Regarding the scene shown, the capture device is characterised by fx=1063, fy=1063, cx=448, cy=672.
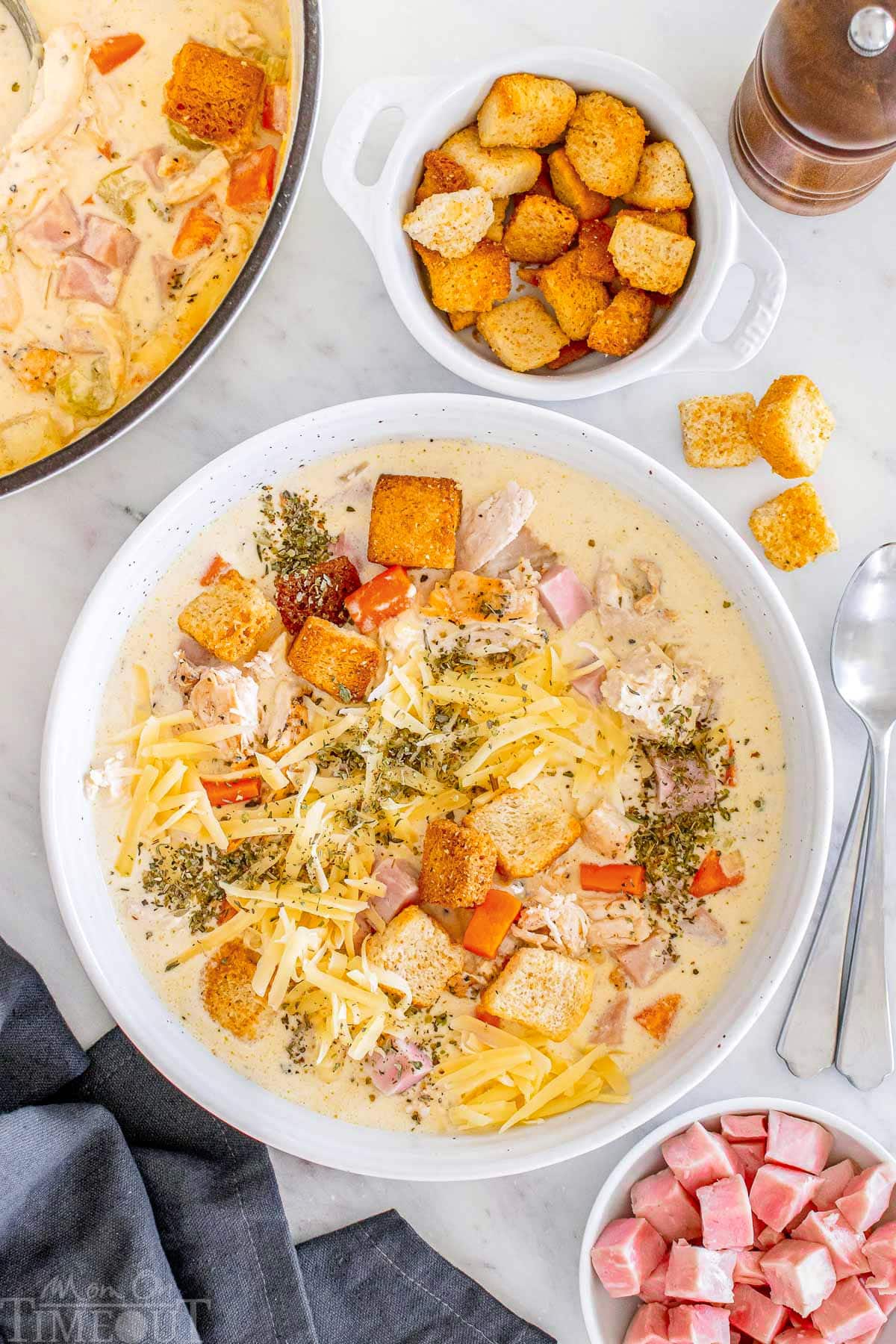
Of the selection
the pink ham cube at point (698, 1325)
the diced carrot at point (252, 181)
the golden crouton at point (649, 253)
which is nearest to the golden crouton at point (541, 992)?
the pink ham cube at point (698, 1325)

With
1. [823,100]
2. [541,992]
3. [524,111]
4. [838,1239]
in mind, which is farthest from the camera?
[838,1239]

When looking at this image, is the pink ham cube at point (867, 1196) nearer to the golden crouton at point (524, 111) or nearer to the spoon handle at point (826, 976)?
the spoon handle at point (826, 976)

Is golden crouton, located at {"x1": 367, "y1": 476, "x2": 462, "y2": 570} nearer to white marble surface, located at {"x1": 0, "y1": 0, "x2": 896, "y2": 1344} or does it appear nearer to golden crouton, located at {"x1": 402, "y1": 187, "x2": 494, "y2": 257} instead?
white marble surface, located at {"x1": 0, "y1": 0, "x2": 896, "y2": 1344}

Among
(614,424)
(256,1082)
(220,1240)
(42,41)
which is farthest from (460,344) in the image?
(220,1240)

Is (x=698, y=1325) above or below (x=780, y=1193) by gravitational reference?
below

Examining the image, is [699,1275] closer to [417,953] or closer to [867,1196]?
[867,1196]

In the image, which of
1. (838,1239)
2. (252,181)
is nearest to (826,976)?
(838,1239)
